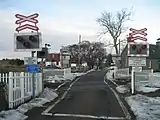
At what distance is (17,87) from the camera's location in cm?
1304

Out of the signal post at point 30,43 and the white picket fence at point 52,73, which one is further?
the white picket fence at point 52,73

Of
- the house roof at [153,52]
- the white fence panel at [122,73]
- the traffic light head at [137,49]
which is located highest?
the house roof at [153,52]

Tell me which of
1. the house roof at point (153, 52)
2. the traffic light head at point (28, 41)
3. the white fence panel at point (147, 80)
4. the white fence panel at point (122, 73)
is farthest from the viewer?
the house roof at point (153, 52)

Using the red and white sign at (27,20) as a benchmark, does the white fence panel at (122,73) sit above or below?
below

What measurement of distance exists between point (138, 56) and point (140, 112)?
26.0 feet

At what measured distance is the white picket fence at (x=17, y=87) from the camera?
1209 cm

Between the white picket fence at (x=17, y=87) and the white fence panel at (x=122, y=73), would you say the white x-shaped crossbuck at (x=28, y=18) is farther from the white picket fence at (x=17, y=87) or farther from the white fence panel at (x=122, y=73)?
the white fence panel at (x=122, y=73)

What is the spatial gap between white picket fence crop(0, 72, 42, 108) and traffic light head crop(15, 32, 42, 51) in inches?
49.5

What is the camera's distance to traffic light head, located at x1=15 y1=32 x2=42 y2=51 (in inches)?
604

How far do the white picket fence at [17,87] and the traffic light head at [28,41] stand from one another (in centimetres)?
126

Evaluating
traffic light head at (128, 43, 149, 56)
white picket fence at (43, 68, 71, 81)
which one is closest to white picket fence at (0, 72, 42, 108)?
traffic light head at (128, 43, 149, 56)

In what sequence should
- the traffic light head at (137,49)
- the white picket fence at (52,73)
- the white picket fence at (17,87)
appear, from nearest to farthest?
the white picket fence at (17,87), the traffic light head at (137,49), the white picket fence at (52,73)

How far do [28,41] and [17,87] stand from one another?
3.08 meters

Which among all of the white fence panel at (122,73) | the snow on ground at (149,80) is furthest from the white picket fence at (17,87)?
the white fence panel at (122,73)
